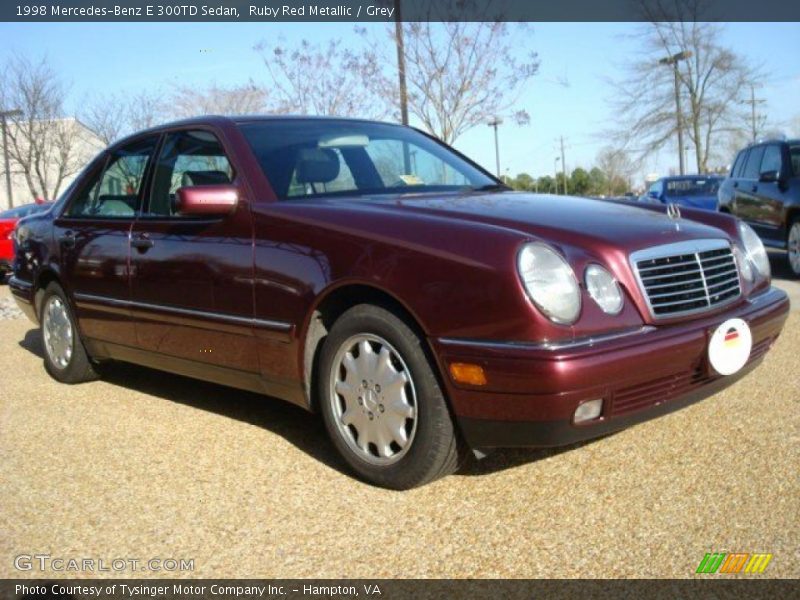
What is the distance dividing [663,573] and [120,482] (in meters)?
2.22

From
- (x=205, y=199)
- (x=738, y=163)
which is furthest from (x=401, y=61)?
(x=205, y=199)

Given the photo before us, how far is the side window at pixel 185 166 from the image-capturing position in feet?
13.4

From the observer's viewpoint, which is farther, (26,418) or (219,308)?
(26,418)

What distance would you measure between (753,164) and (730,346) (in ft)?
29.3

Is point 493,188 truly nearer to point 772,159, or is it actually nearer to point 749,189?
point 772,159

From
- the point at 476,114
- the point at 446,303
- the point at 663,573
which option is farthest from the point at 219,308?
the point at 476,114

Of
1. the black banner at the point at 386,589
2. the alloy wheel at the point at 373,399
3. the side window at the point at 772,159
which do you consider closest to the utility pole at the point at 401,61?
the side window at the point at 772,159

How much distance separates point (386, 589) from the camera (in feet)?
8.15

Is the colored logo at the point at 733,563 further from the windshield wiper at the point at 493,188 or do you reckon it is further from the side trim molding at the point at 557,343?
the windshield wiper at the point at 493,188

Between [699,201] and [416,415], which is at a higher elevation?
[699,201]

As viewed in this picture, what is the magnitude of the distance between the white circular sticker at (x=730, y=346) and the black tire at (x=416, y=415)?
1001 mm

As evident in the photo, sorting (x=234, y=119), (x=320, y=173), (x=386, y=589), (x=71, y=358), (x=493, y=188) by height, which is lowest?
(x=386, y=589)

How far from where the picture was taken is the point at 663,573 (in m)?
2.46

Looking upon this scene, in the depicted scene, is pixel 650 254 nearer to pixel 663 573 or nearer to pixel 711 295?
pixel 711 295
